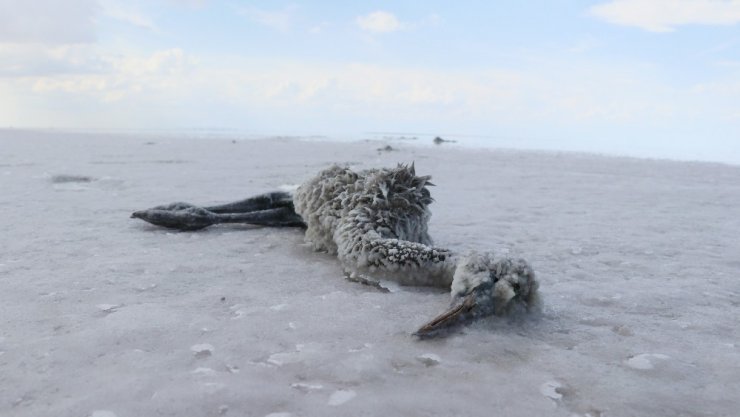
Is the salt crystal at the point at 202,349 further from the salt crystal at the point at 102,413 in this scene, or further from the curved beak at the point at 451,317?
the curved beak at the point at 451,317

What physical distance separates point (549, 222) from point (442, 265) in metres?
2.40

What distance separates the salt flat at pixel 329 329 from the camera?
1.54 m

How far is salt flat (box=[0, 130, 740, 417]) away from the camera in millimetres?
1535

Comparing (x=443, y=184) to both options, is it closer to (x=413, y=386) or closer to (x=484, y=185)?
(x=484, y=185)

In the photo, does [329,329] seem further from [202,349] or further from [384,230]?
[384,230]

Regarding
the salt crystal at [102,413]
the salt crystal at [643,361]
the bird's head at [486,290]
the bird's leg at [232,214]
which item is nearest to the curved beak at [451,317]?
the bird's head at [486,290]

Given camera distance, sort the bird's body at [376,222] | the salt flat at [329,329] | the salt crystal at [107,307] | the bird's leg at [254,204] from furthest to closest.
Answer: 1. the bird's leg at [254,204]
2. the bird's body at [376,222]
3. the salt crystal at [107,307]
4. the salt flat at [329,329]

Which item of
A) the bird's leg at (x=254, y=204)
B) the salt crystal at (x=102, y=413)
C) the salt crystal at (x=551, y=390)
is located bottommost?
the salt crystal at (x=102, y=413)

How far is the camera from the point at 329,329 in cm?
204

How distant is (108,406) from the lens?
1.45 metres

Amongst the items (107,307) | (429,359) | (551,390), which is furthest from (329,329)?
(107,307)

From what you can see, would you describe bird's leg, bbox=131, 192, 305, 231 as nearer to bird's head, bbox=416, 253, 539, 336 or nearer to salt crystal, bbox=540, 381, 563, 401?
bird's head, bbox=416, 253, 539, 336

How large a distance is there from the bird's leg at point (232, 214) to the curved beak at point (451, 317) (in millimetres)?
2242

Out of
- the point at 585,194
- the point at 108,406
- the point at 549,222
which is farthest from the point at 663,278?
the point at 585,194
